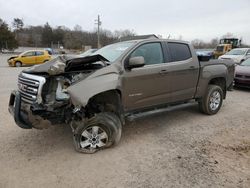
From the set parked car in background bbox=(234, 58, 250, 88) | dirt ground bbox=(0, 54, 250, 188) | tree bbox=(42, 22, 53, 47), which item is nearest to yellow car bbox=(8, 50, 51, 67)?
dirt ground bbox=(0, 54, 250, 188)

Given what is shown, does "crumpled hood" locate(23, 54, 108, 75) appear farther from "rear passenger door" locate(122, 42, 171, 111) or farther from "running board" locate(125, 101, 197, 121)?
"running board" locate(125, 101, 197, 121)

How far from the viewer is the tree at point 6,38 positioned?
47719 millimetres

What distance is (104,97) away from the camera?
3.95 m

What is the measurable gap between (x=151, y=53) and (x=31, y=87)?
2.37 meters

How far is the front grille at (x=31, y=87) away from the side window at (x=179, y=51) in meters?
2.77

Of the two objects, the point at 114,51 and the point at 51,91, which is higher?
the point at 114,51

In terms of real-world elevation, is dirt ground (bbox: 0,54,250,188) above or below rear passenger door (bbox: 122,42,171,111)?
below

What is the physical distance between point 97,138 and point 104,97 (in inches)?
28.4

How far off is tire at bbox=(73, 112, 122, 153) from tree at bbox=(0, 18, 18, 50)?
52332 millimetres

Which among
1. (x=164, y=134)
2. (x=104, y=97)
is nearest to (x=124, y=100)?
(x=104, y=97)

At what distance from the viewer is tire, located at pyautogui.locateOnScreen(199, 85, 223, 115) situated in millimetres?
5613

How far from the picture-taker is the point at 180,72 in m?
4.87

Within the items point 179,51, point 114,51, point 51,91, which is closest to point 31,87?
point 51,91

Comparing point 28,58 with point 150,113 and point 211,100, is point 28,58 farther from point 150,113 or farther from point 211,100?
point 150,113
